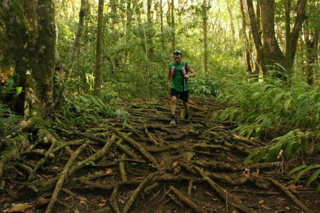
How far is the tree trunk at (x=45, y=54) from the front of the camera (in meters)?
5.04

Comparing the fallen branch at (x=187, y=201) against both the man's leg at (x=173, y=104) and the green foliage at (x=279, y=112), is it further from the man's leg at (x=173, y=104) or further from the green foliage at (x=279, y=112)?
the man's leg at (x=173, y=104)

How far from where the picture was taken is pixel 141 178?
3.74 metres

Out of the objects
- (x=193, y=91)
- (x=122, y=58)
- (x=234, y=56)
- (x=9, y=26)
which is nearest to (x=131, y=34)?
(x=122, y=58)

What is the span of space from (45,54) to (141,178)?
316 centimetres

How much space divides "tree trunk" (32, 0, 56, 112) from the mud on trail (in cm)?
83

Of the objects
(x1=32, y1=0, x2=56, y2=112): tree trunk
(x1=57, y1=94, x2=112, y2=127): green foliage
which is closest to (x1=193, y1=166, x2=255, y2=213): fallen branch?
(x1=57, y1=94, x2=112, y2=127): green foliage

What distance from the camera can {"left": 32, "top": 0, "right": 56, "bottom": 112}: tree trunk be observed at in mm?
5039

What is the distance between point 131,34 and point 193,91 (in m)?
4.13

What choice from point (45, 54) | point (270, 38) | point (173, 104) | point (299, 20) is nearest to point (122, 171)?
point (45, 54)

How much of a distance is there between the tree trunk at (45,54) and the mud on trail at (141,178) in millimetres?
835

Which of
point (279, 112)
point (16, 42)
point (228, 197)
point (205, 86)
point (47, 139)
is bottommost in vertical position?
point (228, 197)

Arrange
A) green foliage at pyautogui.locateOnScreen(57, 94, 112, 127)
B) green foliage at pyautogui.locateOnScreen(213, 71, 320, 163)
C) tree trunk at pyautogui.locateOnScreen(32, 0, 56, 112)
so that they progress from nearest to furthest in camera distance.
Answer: green foliage at pyautogui.locateOnScreen(213, 71, 320, 163) < tree trunk at pyautogui.locateOnScreen(32, 0, 56, 112) < green foliage at pyautogui.locateOnScreen(57, 94, 112, 127)

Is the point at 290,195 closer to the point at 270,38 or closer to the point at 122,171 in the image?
the point at 122,171

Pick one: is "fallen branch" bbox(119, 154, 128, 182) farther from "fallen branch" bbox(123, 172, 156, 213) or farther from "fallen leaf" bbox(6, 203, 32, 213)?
"fallen leaf" bbox(6, 203, 32, 213)
